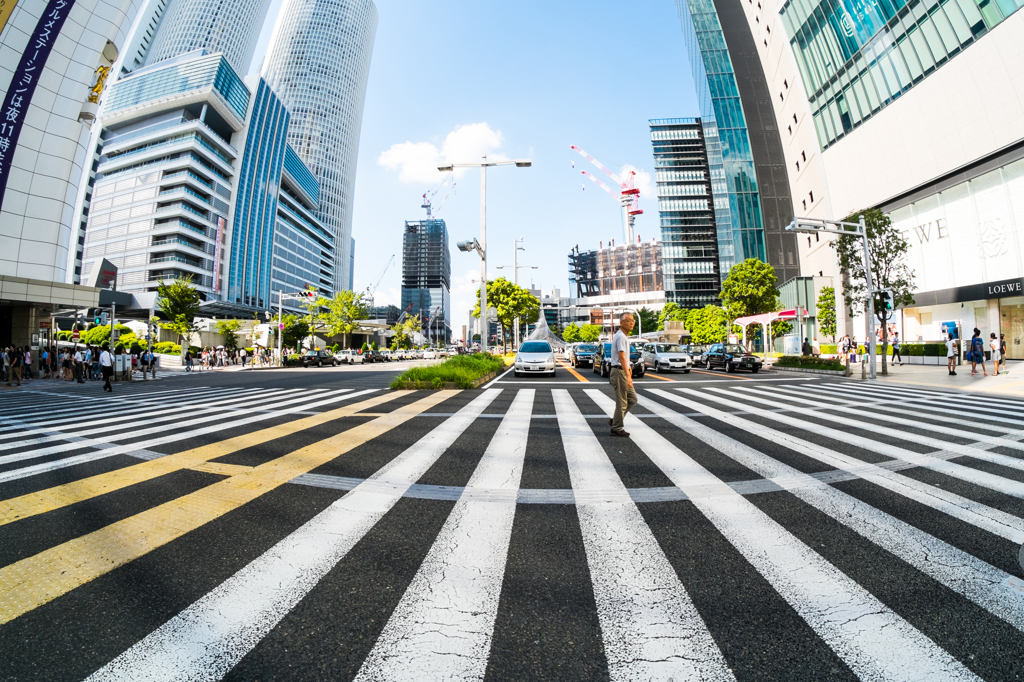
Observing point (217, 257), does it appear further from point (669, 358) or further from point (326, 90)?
point (326, 90)

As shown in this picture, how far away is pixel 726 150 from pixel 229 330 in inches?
2983

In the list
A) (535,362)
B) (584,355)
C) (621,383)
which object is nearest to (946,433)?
(621,383)

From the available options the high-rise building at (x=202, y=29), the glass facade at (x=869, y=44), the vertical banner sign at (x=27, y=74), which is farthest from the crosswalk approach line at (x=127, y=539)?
the high-rise building at (x=202, y=29)

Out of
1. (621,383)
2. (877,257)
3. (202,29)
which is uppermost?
(202,29)

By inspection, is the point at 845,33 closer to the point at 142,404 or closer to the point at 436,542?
the point at 436,542

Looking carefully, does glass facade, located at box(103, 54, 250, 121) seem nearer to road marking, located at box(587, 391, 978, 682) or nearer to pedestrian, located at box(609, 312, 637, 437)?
pedestrian, located at box(609, 312, 637, 437)

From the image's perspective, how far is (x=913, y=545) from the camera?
270cm

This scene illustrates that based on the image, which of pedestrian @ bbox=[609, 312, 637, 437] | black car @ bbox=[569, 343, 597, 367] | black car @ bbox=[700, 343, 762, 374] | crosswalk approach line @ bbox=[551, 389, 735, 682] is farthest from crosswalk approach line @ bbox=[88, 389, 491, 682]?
black car @ bbox=[569, 343, 597, 367]

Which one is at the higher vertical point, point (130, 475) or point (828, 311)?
point (828, 311)

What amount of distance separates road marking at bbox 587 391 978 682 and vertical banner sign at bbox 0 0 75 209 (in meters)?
26.3

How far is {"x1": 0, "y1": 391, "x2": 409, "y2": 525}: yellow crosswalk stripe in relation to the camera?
3.47 meters

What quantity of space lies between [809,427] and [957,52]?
32257mm

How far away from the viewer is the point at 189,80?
6788 centimetres

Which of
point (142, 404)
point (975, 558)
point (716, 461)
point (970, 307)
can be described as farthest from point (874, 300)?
Answer: point (142, 404)
